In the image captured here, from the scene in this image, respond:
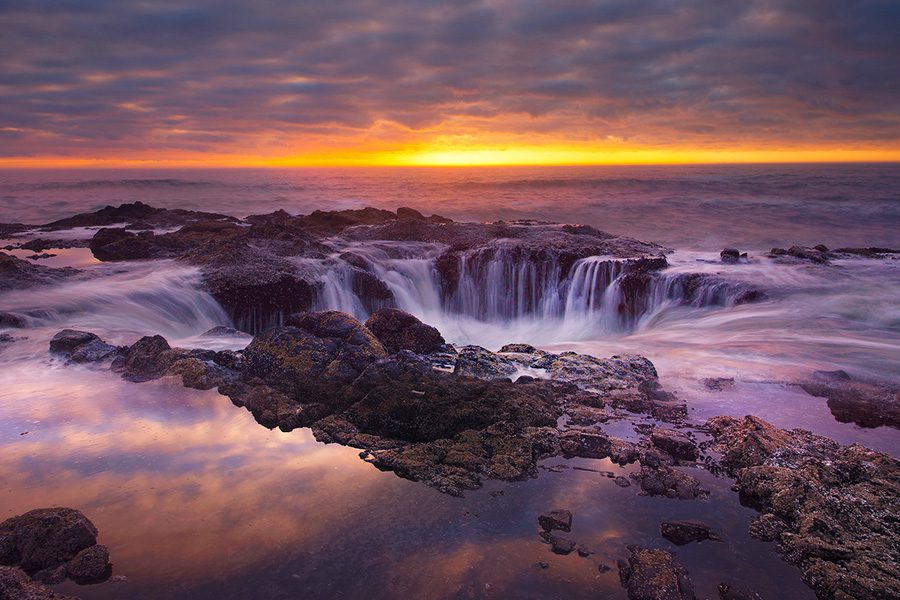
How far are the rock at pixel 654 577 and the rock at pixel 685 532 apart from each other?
214 mm

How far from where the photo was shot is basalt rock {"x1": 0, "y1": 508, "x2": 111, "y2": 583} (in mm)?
3795

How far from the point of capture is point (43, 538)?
3.92 meters

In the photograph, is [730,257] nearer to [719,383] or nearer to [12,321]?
[719,383]

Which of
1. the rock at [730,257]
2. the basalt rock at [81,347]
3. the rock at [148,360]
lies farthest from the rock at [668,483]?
the rock at [730,257]

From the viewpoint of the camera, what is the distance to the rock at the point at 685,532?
4.25 meters

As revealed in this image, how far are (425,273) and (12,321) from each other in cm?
976

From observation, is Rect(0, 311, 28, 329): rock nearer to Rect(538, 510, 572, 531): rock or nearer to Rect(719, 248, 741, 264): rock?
Rect(538, 510, 572, 531): rock

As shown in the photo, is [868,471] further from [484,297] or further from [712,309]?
[484,297]

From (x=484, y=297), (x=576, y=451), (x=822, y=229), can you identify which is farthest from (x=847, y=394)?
(x=822, y=229)

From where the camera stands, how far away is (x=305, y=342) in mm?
7637

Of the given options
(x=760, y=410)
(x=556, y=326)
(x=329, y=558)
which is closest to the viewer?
(x=329, y=558)

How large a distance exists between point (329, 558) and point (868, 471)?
186 inches

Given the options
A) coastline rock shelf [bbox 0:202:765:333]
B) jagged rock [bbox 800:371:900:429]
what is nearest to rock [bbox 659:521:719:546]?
jagged rock [bbox 800:371:900:429]

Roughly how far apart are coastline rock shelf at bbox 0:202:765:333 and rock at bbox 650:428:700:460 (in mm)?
8478
